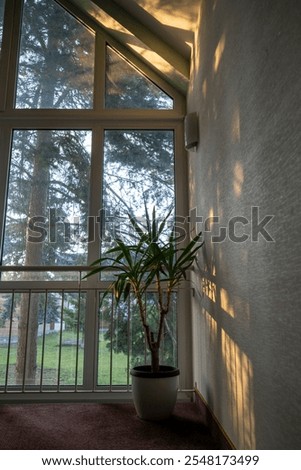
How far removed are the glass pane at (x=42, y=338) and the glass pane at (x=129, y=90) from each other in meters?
1.75

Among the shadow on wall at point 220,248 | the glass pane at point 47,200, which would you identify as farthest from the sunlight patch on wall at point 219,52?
the glass pane at point 47,200

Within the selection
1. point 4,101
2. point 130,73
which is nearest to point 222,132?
point 130,73

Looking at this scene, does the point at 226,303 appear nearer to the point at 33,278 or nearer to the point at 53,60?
the point at 33,278

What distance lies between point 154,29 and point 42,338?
2.61 metres

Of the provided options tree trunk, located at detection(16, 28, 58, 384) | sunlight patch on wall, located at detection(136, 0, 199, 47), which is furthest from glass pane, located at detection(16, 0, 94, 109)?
sunlight patch on wall, located at detection(136, 0, 199, 47)

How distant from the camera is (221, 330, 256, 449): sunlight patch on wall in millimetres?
1273

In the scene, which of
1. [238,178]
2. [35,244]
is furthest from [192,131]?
[35,244]

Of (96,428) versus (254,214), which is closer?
(254,214)

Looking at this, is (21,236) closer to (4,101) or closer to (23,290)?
(23,290)

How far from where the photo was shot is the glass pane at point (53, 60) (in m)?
3.12

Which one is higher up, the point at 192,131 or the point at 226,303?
the point at 192,131

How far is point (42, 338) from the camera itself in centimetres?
269

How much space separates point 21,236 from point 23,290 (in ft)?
1.48

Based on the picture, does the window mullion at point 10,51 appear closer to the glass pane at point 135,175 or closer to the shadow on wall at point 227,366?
the glass pane at point 135,175
